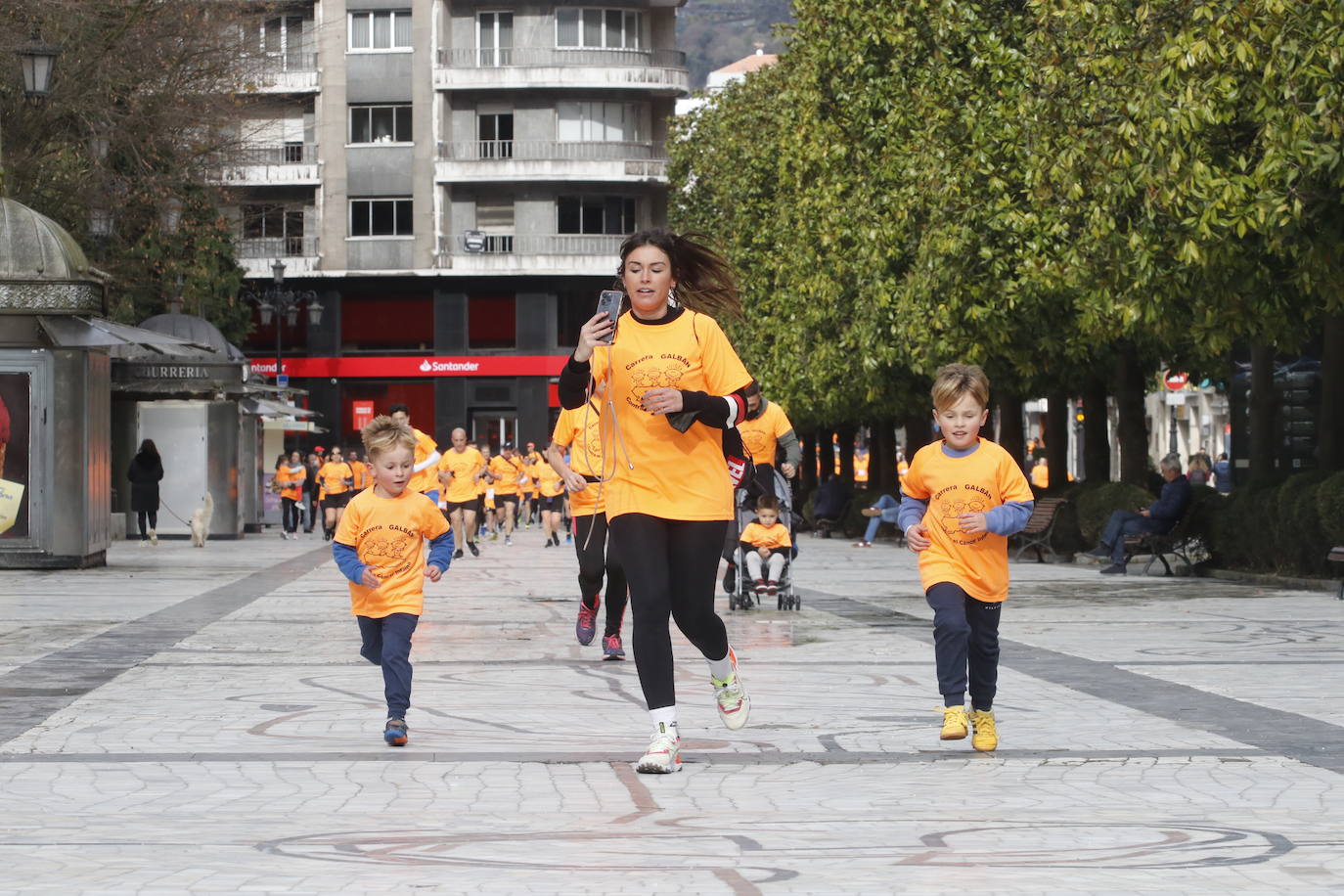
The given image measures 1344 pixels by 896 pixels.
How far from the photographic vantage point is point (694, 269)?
814 cm

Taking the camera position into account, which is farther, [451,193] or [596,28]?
[596,28]

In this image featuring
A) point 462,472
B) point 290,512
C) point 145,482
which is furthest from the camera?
point 290,512


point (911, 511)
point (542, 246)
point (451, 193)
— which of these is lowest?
point (911, 511)

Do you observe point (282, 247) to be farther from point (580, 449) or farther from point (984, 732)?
point (984, 732)

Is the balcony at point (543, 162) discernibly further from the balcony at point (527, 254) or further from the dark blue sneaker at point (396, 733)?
the dark blue sneaker at point (396, 733)

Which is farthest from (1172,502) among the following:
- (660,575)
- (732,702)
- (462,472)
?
(660,575)

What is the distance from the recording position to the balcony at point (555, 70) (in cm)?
6738

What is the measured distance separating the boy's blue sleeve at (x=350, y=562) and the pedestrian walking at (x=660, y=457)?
1.38 meters

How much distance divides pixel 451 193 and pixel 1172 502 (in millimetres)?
46292

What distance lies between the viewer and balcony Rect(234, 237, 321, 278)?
67312 millimetres

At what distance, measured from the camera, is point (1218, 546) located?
2377 centimetres

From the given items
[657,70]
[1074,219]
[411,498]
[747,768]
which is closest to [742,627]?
[411,498]

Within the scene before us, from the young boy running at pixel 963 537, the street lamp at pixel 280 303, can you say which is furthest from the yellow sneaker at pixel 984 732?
the street lamp at pixel 280 303

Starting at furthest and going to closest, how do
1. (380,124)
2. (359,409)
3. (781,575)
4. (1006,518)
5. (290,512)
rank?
1. (359,409)
2. (380,124)
3. (290,512)
4. (781,575)
5. (1006,518)
